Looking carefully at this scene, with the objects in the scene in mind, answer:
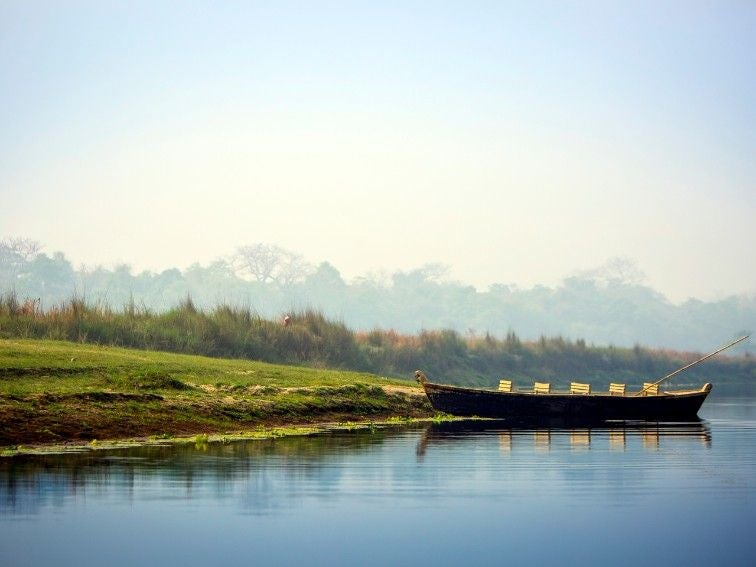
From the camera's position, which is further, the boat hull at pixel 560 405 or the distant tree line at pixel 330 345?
the distant tree line at pixel 330 345

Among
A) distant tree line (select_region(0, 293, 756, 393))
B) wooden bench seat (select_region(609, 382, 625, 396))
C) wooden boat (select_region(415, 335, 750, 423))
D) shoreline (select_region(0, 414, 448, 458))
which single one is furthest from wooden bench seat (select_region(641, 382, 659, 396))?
distant tree line (select_region(0, 293, 756, 393))

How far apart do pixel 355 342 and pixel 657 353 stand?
46.3 meters

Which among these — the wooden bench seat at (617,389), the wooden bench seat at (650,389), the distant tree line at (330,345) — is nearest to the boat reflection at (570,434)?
the wooden bench seat at (650,389)

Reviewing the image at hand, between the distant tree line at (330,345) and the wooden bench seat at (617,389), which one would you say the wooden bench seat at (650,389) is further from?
the distant tree line at (330,345)

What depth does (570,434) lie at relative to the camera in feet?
118

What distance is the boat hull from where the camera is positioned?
42.1 metres

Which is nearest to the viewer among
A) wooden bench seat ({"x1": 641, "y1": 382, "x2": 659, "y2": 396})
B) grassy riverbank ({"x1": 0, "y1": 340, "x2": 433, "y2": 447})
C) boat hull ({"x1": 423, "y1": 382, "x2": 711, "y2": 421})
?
grassy riverbank ({"x1": 0, "y1": 340, "x2": 433, "y2": 447})

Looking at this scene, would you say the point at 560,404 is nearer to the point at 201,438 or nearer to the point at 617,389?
the point at 617,389

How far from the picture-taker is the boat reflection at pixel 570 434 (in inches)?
1244

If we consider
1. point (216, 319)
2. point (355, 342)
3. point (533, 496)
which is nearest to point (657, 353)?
point (355, 342)

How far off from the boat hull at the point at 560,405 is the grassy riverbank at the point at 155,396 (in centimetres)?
126

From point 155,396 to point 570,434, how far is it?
38.1 feet

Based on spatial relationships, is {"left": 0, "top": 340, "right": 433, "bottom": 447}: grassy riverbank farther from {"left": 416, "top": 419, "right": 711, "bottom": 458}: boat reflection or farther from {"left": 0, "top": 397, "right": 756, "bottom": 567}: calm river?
{"left": 416, "top": 419, "right": 711, "bottom": 458}: boat reflection

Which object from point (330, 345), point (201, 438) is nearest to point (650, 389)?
point (330, 345)
